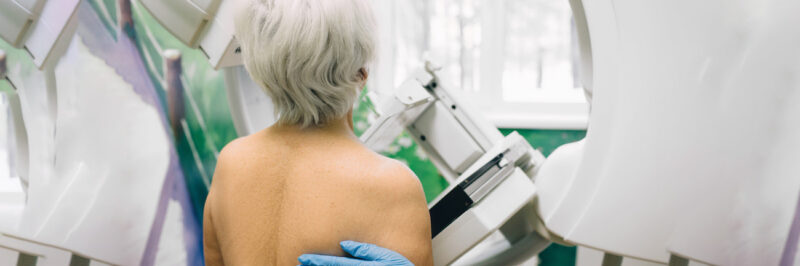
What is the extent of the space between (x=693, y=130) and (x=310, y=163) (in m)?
0.72

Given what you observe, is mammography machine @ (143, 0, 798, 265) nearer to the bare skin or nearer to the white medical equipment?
the bare skin

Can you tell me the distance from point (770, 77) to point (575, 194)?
411mm

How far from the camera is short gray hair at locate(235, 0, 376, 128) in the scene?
3.17ft

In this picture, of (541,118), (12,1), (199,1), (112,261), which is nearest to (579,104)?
(541,118)

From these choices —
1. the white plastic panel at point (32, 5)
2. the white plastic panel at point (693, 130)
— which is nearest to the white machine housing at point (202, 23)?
the white plastic panel at point (32, 5)

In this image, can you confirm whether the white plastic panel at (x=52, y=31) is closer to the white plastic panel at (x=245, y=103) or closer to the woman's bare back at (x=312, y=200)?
the white plastic panel at (x=245, y=103)

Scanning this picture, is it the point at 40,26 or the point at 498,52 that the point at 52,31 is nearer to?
the point at 40,26

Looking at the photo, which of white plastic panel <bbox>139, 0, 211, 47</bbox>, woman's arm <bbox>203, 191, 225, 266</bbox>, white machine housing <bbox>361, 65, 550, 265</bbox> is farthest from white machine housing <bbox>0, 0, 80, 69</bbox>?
white machine housing <bbox>361, 65, 550, 265</bbox>

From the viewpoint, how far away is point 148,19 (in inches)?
57.3

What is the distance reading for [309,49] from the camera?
38.1 inches

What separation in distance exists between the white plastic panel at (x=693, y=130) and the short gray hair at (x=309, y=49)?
0.49 meters

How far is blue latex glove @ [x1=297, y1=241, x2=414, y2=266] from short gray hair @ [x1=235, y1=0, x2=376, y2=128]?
228mm

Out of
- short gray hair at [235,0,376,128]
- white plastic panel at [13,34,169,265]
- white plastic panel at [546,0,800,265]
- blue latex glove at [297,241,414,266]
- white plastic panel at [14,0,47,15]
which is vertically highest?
white plastic panel at [546,0,800,265]

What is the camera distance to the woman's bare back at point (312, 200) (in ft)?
3.39
